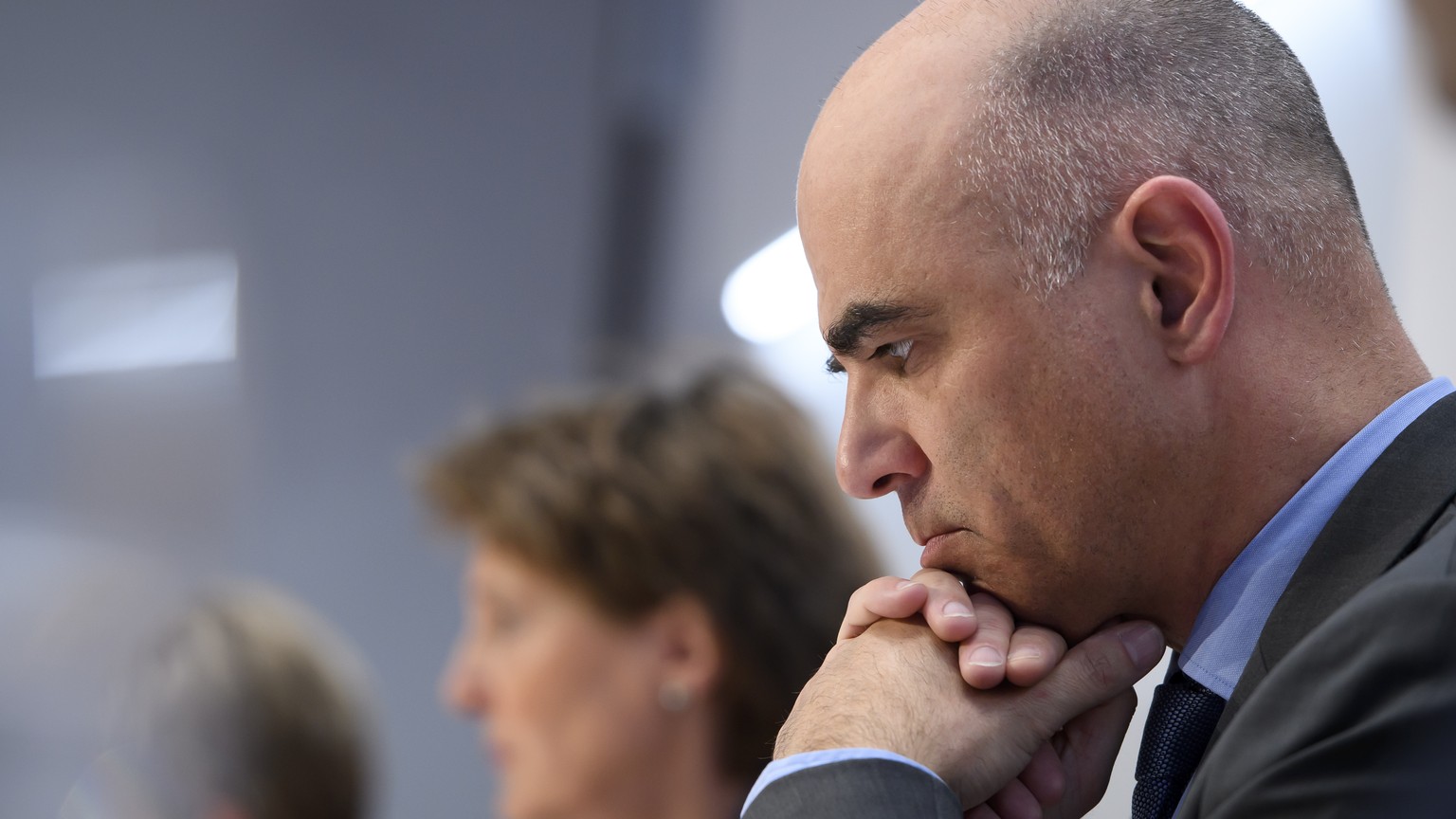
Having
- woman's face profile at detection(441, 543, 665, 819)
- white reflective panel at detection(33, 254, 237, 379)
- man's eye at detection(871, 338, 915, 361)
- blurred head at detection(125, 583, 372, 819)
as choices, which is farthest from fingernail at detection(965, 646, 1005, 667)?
white reflective panel at detection(33, 254, 237, 379)

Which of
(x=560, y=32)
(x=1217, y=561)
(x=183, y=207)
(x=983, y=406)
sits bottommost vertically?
(x=1217, y=561)

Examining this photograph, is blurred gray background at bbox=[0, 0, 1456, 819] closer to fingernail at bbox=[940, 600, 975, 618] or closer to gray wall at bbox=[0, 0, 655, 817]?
gray wall at bbox=[0, 0, 655, 817]

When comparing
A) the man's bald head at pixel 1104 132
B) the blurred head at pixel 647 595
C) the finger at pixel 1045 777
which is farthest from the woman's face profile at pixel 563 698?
the man's bald head at pixel 1104 132

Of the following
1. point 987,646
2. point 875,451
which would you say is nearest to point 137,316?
point 875,451

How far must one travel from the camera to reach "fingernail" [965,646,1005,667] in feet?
3.26

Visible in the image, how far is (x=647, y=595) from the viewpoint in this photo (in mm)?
2066

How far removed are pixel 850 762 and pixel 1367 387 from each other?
47 cm

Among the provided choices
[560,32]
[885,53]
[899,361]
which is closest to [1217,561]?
[899,361]

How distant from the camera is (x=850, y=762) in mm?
916

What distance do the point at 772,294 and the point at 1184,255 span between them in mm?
1711

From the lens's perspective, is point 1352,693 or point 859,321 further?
point 859,321

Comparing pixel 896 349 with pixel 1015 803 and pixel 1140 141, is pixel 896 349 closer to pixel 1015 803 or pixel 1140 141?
pixel 1140 141

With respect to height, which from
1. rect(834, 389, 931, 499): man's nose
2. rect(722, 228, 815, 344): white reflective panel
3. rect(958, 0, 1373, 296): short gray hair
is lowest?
rect(834, 389, 931, 499): man's nose

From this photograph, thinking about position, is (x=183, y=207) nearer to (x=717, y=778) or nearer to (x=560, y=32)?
(x=560, y=32)
